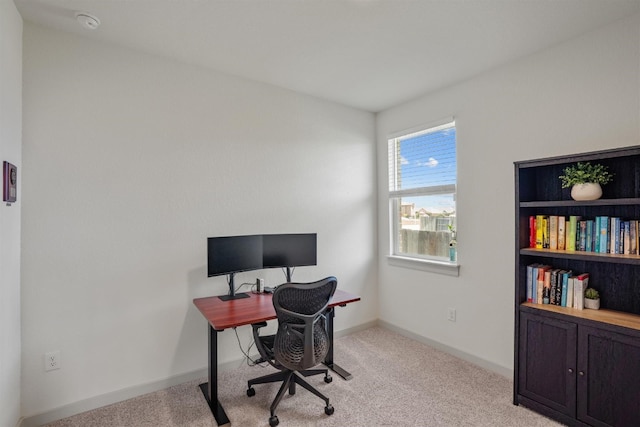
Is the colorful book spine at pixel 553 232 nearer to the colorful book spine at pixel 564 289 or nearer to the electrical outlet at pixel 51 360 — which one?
the colorful book spine at pixel 564 289

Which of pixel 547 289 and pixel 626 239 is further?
pixel 547 289

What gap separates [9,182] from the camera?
1.83 meters

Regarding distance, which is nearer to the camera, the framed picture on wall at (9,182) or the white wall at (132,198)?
the framed picture on wall at (9,182)

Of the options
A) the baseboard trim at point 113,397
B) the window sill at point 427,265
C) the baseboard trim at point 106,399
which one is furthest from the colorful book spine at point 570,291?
the baseboard trim at point 106,399

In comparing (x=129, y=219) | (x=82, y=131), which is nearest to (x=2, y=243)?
(x=129, y=219)

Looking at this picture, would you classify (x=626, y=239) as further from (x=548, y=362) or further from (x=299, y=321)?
(x=299, y=321)

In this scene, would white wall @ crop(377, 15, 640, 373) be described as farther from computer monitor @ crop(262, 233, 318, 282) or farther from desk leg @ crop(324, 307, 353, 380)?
computer monitor @ crop(262, 233, 318, 282)

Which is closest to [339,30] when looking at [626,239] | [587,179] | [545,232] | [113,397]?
[587,179]

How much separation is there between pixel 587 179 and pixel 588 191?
12 cm

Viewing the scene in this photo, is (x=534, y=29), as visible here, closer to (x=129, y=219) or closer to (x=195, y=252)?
(x=195, y=252)

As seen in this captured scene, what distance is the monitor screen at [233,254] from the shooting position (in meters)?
2.57

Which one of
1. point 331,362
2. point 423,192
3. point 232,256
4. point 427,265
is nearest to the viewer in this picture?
point 232,256

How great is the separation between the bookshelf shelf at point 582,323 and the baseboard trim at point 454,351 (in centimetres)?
45

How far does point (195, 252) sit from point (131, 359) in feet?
2.95
